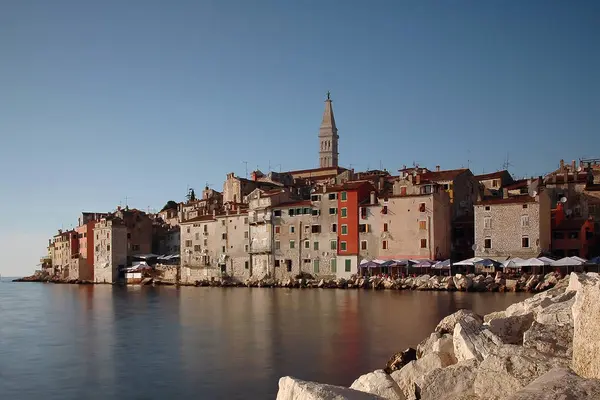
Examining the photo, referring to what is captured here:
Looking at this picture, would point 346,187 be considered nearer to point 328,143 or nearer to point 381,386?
point 381,386

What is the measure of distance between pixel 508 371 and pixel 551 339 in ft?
7.67

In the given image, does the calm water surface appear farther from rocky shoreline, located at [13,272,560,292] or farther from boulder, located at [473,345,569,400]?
boulder, located at [473,345,569,400]

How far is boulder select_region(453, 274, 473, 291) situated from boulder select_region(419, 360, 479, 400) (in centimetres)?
3538

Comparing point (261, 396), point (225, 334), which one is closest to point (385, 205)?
point (225, 334)

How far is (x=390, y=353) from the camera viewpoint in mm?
19453

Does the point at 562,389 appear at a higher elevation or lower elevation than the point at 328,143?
lower

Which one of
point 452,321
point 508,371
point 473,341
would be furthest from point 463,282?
point 508,371

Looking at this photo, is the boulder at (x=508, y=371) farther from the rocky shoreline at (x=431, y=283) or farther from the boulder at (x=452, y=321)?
the rocky shoreline at (x=431, y=283)

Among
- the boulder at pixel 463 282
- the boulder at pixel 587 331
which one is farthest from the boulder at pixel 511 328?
the boulder at pixel 463 282

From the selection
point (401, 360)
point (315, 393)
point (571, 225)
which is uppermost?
point (571, 225)

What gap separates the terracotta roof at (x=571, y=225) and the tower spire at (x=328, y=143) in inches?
2304

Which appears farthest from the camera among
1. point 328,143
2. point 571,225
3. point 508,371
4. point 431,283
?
point 328,143

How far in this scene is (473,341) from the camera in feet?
35.5

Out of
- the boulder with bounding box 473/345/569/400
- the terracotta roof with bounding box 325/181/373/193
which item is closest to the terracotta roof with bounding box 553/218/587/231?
the terracotta roof with bounding box 325/181/373/193
